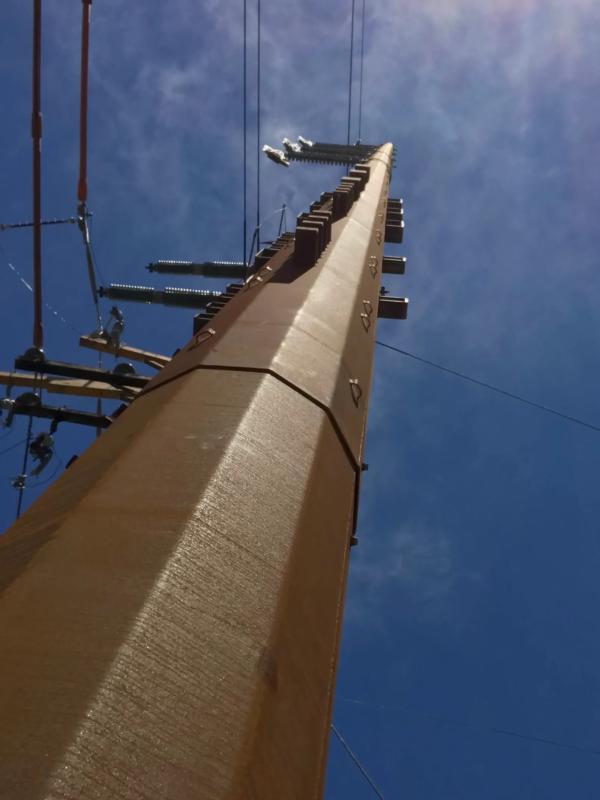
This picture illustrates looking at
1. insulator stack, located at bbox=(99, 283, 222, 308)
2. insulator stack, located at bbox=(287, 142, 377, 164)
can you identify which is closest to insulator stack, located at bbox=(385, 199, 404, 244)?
insulator stack, located at bbox=(99, 283, 222, 308)

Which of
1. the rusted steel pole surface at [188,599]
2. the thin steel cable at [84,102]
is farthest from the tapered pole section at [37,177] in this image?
the rusted steel pole surface at [188,599]

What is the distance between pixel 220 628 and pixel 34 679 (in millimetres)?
465

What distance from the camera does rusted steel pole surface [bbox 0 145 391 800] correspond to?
1504mm

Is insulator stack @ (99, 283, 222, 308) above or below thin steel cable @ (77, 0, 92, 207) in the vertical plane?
below

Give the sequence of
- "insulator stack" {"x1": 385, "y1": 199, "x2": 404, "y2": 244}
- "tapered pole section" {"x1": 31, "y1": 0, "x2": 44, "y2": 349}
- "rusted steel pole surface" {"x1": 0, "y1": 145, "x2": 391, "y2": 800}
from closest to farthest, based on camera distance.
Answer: "rusted steel pole surface" {"x1": 0, "y1": 145, "x2": 391, "y2": 800}, "tapered pole section" {"x1": 31, "y1": 0, "x2": 44, "y2": 349}, "insulator stack" {"x1": 385, "y1": 199, "x2": 404, "y2": 244}

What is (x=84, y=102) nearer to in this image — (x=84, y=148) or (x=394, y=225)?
(x=84, y=148)

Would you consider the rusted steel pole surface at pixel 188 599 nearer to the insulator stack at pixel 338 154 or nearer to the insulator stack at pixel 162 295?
the insulator stack at pixel 162 295

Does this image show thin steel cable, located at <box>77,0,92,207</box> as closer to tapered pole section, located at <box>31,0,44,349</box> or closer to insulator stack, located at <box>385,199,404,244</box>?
tapered pole section, located at <box>31,0,44,349</box>

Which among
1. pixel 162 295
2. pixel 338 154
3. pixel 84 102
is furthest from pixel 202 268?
pixel 338 154

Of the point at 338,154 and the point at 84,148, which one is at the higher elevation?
the point at 338,154

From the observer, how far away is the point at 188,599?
192cm

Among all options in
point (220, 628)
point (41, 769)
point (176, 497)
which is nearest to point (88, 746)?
point (41, 769)

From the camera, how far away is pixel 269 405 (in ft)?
10.3

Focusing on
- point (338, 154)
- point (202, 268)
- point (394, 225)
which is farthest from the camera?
point (338, 154)
